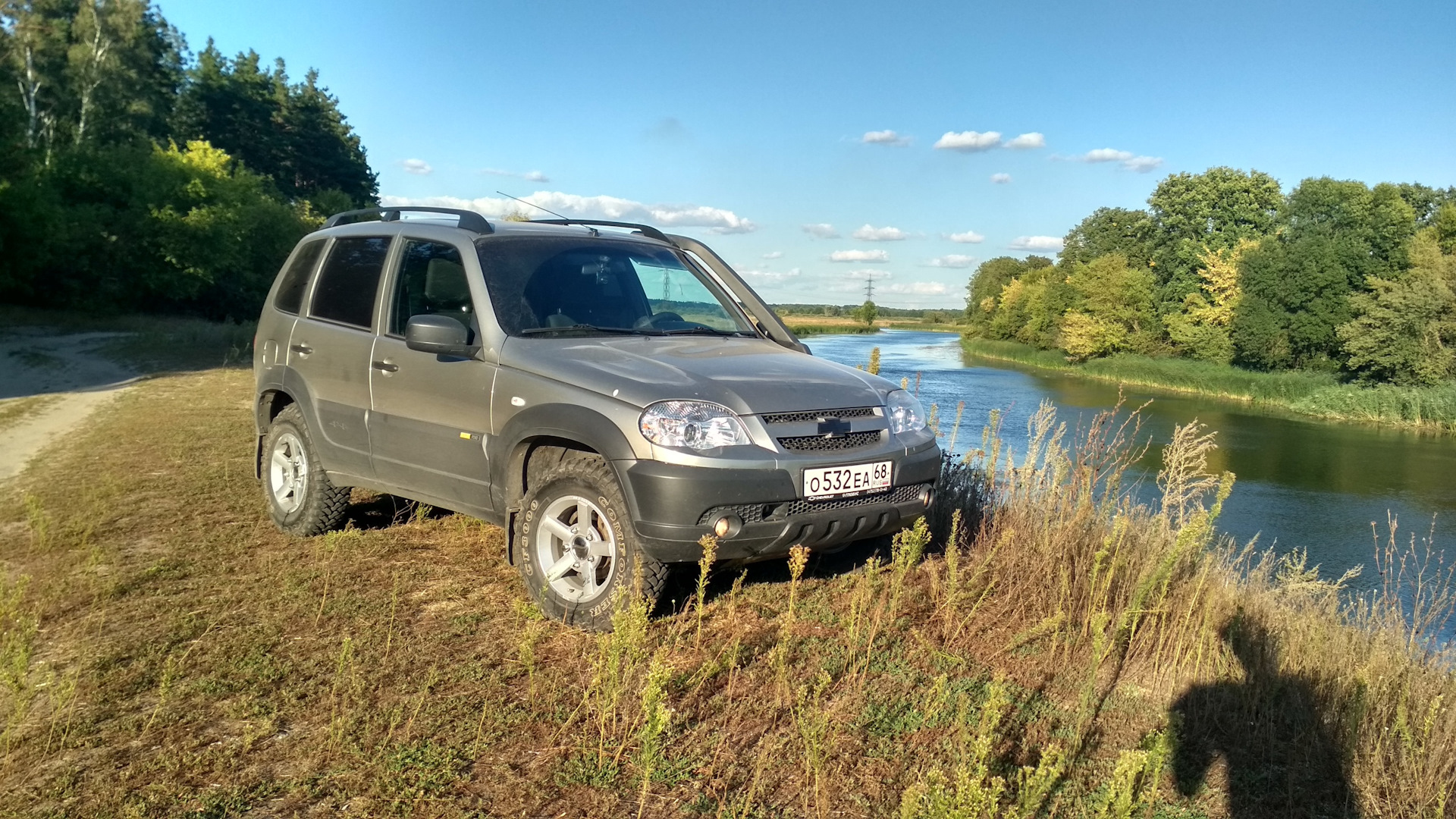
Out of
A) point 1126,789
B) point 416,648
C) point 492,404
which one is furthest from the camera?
point 492,404

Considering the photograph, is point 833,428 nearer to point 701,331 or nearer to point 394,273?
point 701,331

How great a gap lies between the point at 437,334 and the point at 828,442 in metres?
1.99

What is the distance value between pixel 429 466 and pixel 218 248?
129 feet

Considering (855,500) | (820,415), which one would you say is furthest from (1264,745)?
(820,415)

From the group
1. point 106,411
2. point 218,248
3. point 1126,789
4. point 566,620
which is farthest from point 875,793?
point 218,248

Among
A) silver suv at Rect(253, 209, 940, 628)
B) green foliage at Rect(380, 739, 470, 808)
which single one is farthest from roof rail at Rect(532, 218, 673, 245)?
green foliage at Rect(380, 739, 470, 808)

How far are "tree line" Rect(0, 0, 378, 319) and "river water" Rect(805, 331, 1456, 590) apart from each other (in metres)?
27.0

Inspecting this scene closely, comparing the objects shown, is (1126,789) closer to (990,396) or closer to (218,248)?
(990,396)

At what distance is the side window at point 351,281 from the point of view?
5820mm

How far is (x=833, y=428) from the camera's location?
4582mm

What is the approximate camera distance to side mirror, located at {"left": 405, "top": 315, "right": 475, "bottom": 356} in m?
4.78

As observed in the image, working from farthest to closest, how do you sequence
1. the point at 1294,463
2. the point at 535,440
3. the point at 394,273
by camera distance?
the point at 1294,463
the point at 394,273
the point at 535,440

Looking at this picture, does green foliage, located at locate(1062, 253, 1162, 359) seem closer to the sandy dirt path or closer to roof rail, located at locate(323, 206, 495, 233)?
the sandy dirt path

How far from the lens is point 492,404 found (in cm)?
488
